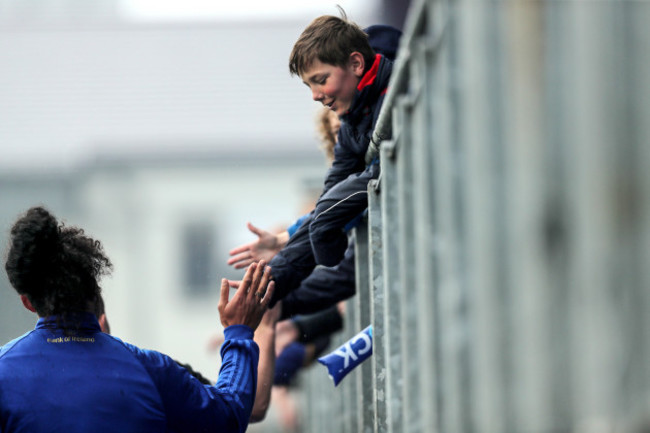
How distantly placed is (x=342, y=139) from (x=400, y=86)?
1243 millimetres

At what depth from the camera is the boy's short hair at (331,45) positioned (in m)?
3.23

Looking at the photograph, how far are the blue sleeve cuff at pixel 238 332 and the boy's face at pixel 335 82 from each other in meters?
0.73

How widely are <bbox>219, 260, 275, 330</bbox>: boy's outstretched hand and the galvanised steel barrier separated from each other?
4.14 feet

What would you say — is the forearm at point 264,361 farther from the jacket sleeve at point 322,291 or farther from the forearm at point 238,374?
the forearm at point 238,374

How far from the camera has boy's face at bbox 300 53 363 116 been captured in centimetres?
318

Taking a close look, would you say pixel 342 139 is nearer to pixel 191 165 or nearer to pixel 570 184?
pixel 570 184

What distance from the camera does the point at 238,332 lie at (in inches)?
110

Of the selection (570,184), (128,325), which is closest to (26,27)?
(128,325)

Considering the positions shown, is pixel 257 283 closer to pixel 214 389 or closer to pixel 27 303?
pixel 214 389

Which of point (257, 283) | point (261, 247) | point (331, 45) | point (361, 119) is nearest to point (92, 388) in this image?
point (257, 283)

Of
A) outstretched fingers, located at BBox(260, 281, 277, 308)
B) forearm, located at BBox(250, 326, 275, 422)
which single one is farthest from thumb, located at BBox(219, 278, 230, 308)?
forearm, located at BBox(250, 326, 275, 422)

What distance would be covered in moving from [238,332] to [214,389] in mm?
211

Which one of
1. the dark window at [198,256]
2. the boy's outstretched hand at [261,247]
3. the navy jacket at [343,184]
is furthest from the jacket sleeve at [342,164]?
the dark window at [198,256]

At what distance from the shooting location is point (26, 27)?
30953 mm
